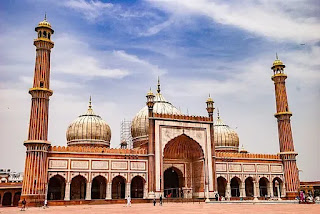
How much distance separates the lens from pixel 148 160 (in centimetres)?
3005

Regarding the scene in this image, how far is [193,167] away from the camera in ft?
111

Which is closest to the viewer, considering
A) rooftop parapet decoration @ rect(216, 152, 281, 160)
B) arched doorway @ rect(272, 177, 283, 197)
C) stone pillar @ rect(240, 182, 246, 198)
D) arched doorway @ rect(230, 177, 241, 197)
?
stone pillar @ rect(240, 182, 246, 198)

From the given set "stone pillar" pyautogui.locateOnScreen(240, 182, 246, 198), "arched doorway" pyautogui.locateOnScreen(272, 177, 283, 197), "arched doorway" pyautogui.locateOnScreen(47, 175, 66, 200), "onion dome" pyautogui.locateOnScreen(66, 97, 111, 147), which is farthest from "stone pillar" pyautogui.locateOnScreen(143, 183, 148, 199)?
"arched doorway" pyautogui.locateOnScreen(272, 177, 283, 197)

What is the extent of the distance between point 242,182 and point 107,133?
14.9m

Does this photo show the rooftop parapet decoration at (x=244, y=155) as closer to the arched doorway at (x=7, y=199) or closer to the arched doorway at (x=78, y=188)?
the arched doorway at (x=78, y=188)

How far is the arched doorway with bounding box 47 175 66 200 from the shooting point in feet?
95.6

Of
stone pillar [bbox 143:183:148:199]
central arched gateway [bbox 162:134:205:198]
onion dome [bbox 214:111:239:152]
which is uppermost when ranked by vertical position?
onion dome [bbox 214:111:239:152]

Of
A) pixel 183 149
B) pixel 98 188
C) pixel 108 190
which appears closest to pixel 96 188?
pixel 98 188

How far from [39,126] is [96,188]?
8372 mm

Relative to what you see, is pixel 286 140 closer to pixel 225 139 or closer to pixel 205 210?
pixel 225 139

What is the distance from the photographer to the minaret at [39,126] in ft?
83.4

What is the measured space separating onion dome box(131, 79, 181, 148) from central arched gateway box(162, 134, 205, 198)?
334cm

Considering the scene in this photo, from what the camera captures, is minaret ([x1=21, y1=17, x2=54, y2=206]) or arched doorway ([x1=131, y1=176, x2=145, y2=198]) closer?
minaret ([x1=21, y1=17, x2=54, y2=206])

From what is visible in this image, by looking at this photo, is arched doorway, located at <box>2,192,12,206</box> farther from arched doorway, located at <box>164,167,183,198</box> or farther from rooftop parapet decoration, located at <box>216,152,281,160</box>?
rooftop parapet decoration, located at <box>216,152,281,160</box>
